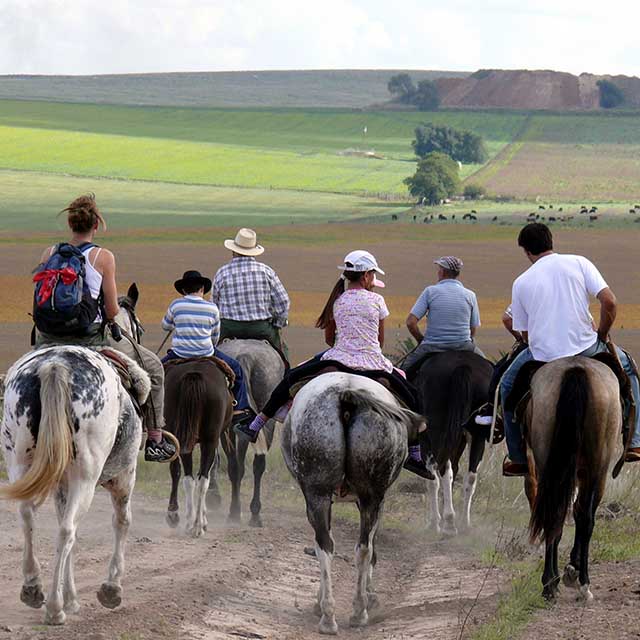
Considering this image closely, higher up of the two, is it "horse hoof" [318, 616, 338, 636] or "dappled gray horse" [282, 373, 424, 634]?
"dappled gray horse" [282, 373, 424, 634]

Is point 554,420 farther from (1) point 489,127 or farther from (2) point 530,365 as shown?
(1) point 489,127

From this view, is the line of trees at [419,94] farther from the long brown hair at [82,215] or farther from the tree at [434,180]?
the long brown hair at [82,215]

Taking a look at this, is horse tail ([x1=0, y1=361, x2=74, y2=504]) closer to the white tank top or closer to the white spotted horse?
the white spotted horse

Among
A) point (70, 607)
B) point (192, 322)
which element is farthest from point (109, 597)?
point (192, 322)

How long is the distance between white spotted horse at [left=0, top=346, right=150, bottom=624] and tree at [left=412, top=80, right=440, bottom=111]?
17405 centimetres

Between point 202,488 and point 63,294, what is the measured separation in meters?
4.38

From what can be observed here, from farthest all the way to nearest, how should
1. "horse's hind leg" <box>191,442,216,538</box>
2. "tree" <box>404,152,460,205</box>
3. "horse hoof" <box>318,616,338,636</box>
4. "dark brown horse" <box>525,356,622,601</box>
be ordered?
1. "tree" <box>404,152,460,205</box>
2. "horse's hind leg" <box>191,442,216,538</box>
3. "dark brown horse" <box>525,356,622,601</box>
4. "horse hoof" <box>318,616,338,636</box>

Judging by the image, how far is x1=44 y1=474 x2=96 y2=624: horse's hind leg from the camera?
8594 mm

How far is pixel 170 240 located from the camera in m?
71.8

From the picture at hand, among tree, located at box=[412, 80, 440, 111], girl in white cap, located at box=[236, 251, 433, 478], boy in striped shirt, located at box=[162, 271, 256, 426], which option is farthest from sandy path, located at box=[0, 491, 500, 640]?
tree, located at box=[412, 80, 440, 111]

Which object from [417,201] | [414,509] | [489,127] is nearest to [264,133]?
[489,127]

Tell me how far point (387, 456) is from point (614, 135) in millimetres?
146511

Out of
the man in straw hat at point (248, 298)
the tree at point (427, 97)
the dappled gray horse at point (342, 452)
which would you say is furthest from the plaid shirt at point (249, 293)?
the tree at point (427, 97)

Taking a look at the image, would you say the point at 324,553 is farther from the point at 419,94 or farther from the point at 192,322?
the point at 419,94
